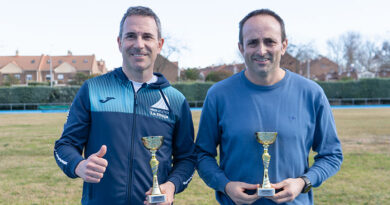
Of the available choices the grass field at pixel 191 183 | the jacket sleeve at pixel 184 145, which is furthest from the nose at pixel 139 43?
the grass field at pixel 191 183

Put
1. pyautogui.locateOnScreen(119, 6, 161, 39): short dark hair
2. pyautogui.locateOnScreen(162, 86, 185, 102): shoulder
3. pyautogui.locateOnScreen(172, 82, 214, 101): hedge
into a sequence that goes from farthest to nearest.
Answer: pyautogui.locateOnScreen(172, 82, 214, 101): hedge
pyautogui.locateOnScreen(162, 86, 185, 102): shoulder
pyautogui.locateOnScreen(119, 6, 161, 39): short dark hair

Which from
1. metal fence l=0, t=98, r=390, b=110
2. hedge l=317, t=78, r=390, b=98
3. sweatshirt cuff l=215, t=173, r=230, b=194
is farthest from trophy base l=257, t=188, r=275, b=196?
hedge l=317, t=78, r=390, b=98

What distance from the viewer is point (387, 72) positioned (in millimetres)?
66062

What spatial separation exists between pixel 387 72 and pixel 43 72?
67.0m

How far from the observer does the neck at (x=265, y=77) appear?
242 cm

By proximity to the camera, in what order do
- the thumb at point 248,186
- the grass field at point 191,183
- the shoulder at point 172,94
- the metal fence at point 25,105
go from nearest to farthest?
the thumb at point 248,186 < the shoulder at point 172,94 < the grass field at point 191,183 < the metal fence at point 25,105

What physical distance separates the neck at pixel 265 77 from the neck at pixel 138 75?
0.72 metres

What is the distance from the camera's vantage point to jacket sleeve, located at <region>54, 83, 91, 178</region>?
2.43 metres

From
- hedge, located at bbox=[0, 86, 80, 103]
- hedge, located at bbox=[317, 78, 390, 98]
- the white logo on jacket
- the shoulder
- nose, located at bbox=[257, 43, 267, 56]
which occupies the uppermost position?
nose, located at bbox=[257, 43, 267, 56]

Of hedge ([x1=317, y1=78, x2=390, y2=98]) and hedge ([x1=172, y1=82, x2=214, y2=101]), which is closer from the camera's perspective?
hedge ([x1=172, y1=82, x2=214, y2=101])

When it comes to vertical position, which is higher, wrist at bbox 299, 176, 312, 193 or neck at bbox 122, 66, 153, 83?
neck at bbox 122, 66, 153, 83

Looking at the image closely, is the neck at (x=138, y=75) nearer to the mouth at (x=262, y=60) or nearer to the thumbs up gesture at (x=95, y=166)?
the thumbs up gesture at (x=95, y=166)

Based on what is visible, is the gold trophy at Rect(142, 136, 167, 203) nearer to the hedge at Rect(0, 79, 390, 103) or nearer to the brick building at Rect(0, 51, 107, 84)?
the hedge at Rect(0, 79, 390, 103)

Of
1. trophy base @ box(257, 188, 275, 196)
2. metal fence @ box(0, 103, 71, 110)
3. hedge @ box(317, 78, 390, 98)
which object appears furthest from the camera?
hedge @ box(317, 78, 390, 98)
